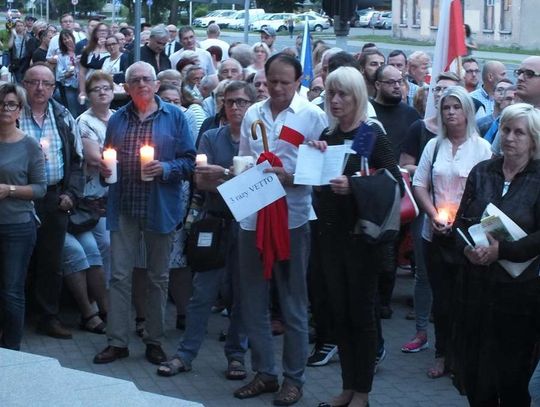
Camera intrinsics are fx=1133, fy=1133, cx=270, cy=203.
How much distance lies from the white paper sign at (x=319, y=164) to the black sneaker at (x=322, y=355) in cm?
190

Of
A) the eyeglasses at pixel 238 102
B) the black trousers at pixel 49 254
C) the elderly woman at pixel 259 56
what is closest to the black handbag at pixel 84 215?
the black trousers at pixel 49 254

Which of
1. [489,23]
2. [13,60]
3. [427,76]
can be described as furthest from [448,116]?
[489,23]

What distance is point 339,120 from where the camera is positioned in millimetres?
6719

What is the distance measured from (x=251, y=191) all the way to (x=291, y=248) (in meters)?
0.46

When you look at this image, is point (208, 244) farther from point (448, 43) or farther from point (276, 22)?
point (276, 22)

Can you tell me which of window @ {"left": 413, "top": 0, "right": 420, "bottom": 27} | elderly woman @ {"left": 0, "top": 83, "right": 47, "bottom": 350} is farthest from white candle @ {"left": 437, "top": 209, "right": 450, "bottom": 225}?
window @ {"left": 413, "top": 0, "right": 420, "bottom": 27}

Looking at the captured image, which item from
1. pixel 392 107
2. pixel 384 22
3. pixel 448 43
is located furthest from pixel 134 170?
pixel 384 22

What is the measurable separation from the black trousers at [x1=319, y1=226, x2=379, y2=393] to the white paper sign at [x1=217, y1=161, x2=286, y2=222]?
1.27 ft

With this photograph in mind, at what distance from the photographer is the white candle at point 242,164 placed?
23.0 feet

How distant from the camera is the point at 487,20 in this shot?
58.9 meters

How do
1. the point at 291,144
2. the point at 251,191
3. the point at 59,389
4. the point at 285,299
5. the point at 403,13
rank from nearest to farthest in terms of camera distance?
1. the point at 59,389
2. the point at 251,191
3. the point at 291,144
4. the point at 285,299
5. the point at 403,13

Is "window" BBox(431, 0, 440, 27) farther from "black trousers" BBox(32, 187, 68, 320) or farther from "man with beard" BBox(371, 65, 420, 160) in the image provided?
"black trousers" BBox(32, 187, 68, 320)

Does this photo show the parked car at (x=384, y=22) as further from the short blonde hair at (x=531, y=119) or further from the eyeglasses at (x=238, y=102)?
the short blonde hair at (x=531, y=119)

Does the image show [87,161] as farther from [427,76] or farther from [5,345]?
[427,76]
